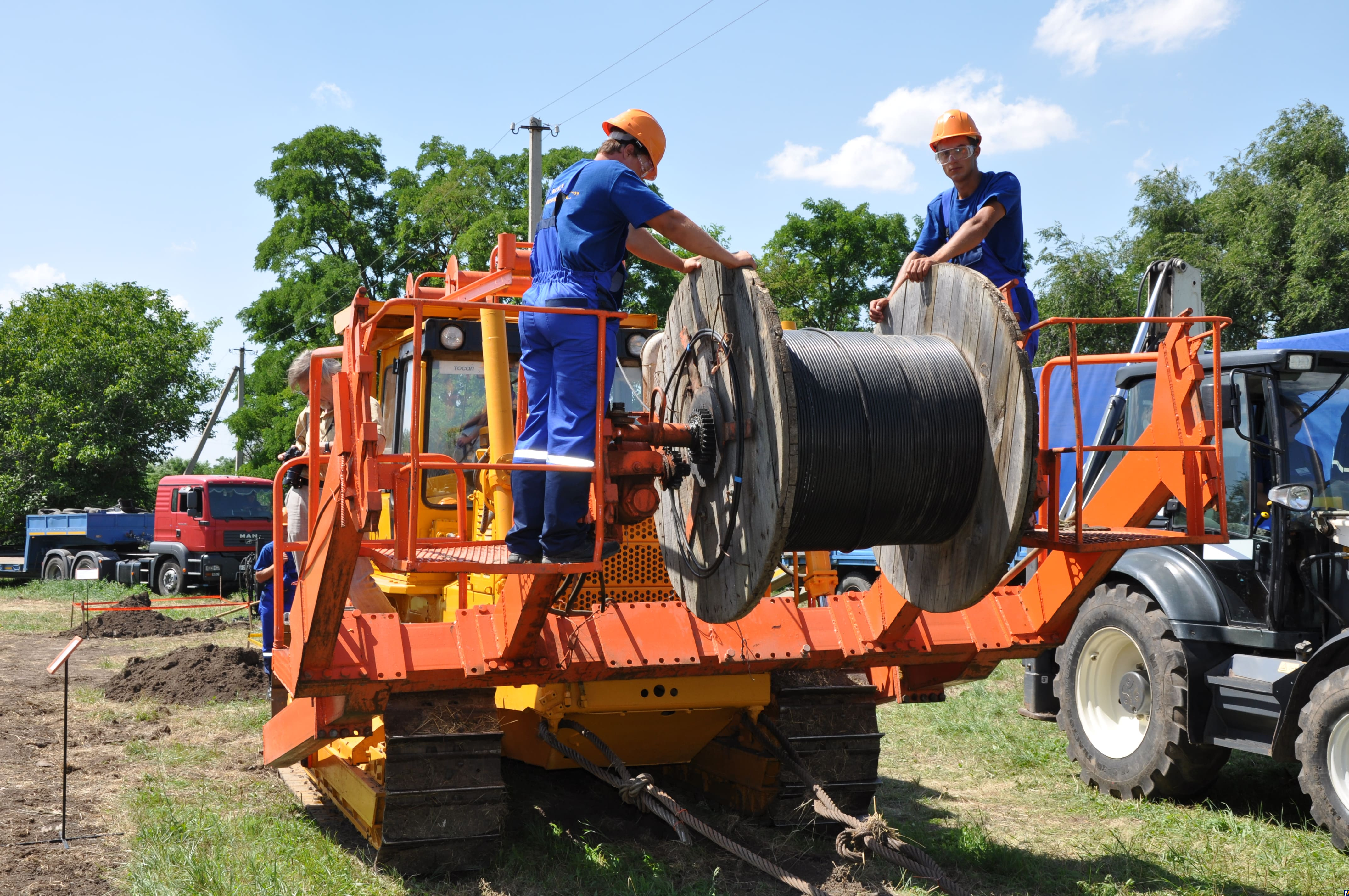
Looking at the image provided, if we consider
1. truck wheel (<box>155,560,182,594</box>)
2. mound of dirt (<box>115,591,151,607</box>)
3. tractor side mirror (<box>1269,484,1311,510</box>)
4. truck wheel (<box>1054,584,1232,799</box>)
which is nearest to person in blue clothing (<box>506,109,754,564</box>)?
tractor side mirror (<box>1269,484,1311,510</box>)

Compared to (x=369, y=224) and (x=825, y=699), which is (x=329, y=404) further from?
(x=369, y=224)

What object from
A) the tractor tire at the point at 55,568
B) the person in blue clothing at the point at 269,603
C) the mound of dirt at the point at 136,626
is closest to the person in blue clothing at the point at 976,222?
the person in blue clothing at the point at 269,603

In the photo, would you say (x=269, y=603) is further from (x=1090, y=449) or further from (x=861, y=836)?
(x=1090, y=449)

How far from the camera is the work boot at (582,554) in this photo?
4242 millimetres

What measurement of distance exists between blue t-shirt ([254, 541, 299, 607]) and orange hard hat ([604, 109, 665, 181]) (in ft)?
13.9

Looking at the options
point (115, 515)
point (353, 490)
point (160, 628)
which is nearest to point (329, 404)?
point (353, 490)

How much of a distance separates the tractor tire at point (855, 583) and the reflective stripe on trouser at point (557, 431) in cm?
1099

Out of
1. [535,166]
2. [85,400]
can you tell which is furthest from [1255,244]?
[85,400]

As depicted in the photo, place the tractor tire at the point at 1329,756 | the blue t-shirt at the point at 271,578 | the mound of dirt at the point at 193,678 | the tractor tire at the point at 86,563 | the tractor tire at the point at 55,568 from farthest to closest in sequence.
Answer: the tractor tire at the point at 55,568 → the tractor tire at the point at 86,563 → the mound of dirt at the point at 193,678 → the blue t-shirt at the point at 271,578 → the tractor tire at the point at 1329,756

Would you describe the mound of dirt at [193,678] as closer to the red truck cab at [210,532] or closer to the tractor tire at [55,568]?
the red truck cab at [210,532]

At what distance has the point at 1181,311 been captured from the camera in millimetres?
8336

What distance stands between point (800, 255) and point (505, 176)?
8852 mm

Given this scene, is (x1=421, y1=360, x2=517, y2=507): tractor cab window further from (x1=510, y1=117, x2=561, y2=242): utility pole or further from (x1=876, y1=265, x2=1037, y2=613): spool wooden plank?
(x1=510, y1=117, x2=561, y2=242): utility pole

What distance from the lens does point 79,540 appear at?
25.6 meters
